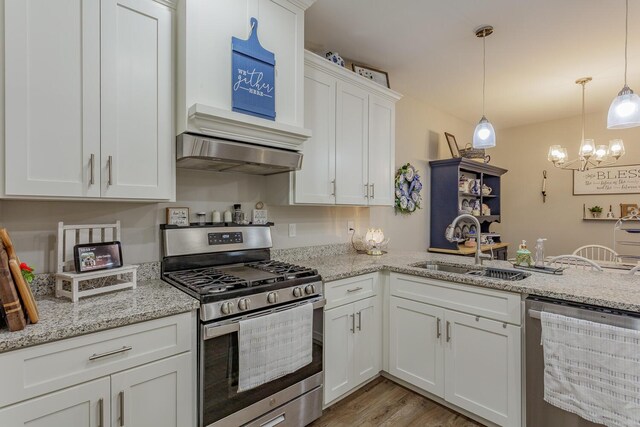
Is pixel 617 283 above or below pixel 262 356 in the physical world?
above

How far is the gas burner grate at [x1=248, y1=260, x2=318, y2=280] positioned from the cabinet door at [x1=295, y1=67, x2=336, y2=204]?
498 millimetres

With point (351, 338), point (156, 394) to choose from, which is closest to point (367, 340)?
point (351, 338)

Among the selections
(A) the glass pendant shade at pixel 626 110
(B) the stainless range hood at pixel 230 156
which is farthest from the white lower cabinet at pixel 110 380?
(A) the glass pendant shade at pixel 626 110

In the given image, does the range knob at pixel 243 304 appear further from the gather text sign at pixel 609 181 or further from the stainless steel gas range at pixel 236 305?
the gather text sign at pixel 609 181

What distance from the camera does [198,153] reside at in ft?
5.52

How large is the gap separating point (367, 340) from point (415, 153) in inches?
97.3

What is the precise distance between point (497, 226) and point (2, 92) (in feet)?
19.8

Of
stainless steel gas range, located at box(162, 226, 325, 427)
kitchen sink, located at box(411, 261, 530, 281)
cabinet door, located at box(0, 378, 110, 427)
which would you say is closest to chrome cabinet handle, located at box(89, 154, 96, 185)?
stainless steel gas range, located at box(162, 226, 325, 427)

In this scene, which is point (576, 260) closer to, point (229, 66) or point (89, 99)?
point (229, 66)

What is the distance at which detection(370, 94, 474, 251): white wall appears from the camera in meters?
3.67

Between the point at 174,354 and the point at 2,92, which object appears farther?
the point at 174,354

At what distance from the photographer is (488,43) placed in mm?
2680

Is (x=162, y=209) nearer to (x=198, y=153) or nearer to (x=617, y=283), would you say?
(x=198, y=153)

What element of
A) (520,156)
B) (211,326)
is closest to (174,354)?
(211,326)
